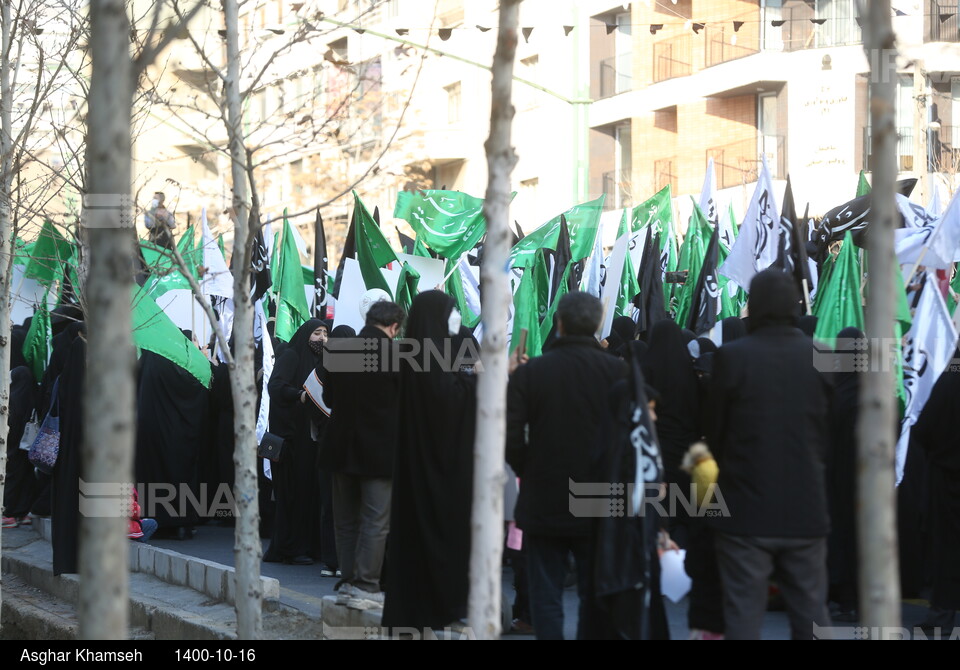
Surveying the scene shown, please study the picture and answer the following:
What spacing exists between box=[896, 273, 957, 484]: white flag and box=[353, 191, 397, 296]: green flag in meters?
5.73

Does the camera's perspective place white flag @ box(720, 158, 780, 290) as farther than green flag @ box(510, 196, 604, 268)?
No

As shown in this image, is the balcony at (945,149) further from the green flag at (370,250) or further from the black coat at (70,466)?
the black coat at (70,466)

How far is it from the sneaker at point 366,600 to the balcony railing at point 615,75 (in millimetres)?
26609

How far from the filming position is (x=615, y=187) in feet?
111

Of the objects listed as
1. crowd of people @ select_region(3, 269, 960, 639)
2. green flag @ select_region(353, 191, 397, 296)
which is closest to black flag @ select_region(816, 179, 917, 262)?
crowd of people @ select_region(3, 269, 960, 639)

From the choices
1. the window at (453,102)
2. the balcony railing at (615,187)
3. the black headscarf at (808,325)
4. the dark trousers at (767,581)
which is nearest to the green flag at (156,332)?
the black headscarf at (808,325)

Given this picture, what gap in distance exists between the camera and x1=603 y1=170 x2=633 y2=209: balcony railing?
109ft

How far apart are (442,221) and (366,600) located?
6.75 metres

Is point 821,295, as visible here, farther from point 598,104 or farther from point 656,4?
point 598,104

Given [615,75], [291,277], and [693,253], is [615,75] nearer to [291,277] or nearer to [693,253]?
[693,253]

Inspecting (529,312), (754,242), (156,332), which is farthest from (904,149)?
(156,332)

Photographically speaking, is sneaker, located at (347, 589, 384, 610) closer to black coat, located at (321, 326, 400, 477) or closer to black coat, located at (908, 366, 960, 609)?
black coat, located at (321, 326, 400, 477)

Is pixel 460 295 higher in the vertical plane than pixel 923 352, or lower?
higher

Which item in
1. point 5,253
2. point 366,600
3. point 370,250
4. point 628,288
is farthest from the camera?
point 628,288
